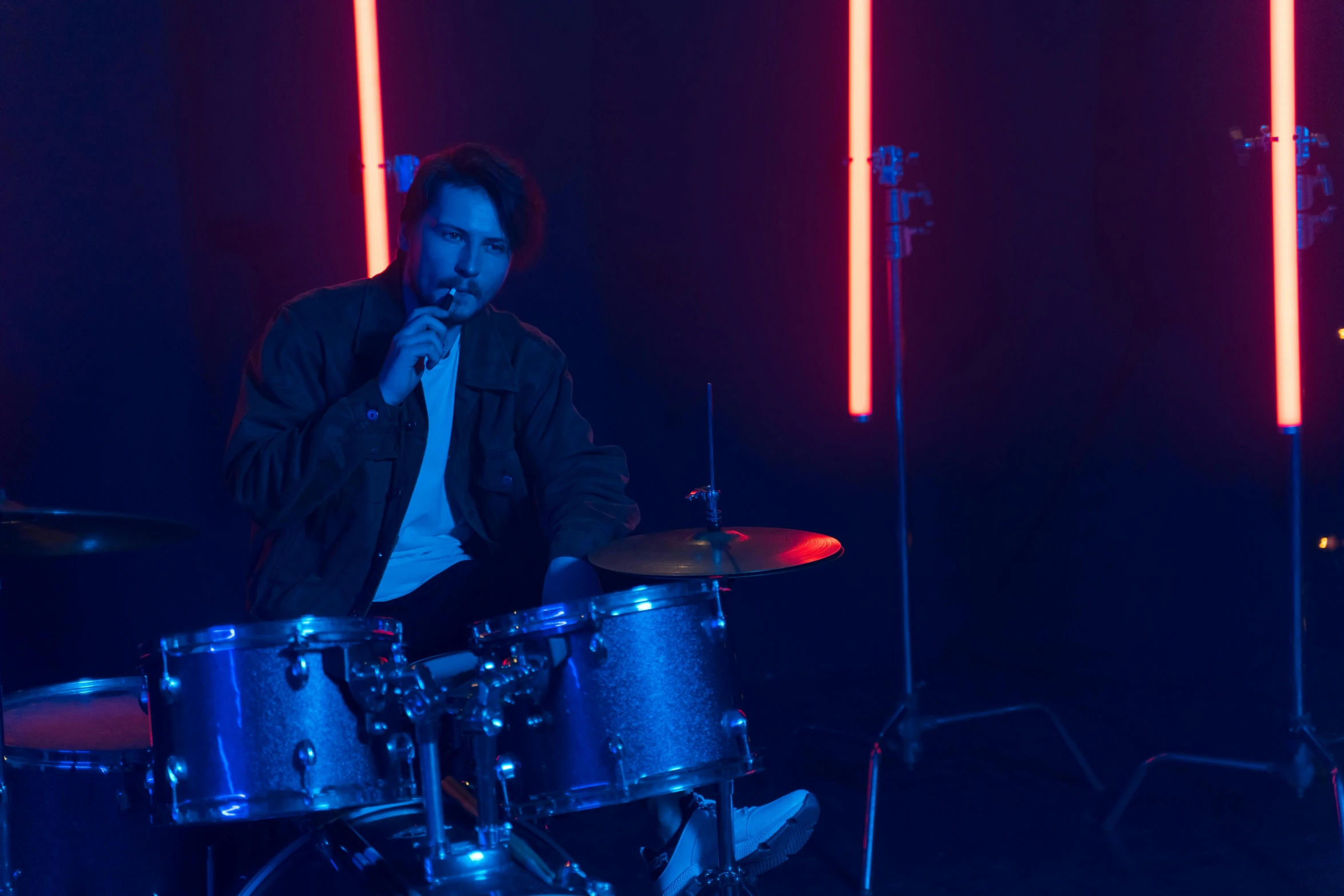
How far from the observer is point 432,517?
2.32 meters

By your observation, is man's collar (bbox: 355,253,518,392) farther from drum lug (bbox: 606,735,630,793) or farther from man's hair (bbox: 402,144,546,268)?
drum lug (bbox: 606,735,630,793)

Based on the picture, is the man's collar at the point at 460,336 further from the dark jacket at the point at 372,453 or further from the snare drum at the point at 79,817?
the snare drum at the point at 79,817

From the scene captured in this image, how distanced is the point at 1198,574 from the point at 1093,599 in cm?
32

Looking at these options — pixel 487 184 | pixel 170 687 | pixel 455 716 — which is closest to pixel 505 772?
pixel 455 716

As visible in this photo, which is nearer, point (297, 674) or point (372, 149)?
point (297, 674)

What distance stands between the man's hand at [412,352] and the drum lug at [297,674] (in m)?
0.61

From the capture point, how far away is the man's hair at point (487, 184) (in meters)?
2.23

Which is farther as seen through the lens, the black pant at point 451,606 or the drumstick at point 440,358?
the black pant at point 451,606

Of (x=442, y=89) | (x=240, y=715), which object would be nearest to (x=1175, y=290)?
(x=442, y=89)

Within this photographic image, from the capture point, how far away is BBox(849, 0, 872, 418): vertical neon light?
2830mm

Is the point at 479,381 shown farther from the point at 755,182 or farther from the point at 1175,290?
the point at 1175,290

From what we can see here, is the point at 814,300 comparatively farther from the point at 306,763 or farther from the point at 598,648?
the point at 306,763

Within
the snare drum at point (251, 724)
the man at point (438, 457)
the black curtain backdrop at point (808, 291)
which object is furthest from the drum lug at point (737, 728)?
the black curtain backdrop at point (808, 291)

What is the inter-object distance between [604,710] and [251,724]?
0.46m
